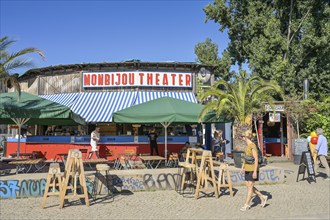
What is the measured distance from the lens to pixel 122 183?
9.47 m

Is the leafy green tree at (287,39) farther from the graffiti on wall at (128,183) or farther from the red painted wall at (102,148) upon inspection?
the graffiti on wall at (128,183)

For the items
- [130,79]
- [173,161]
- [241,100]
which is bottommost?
[173,161]

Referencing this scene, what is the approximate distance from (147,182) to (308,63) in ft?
62.6

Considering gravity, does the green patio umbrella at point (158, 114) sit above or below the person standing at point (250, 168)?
above

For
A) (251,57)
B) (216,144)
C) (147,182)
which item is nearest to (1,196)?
(147,182)

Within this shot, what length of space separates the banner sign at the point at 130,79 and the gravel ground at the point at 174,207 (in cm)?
1153

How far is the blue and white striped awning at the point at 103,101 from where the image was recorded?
18375 mm

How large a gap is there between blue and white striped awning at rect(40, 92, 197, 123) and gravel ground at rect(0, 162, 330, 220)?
9.73 m

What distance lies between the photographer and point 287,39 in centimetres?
2420

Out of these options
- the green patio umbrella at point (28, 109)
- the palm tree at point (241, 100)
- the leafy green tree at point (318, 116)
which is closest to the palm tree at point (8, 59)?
the green patio umbrella at point (28, 109)

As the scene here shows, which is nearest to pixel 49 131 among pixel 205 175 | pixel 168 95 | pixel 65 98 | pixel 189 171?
pixel 65 98

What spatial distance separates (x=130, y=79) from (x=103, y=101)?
82.1 inches

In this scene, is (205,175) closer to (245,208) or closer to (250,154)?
(245,208)

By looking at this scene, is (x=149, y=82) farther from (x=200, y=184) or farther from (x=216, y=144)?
(x=200, y=184)
